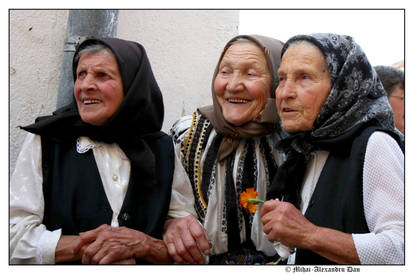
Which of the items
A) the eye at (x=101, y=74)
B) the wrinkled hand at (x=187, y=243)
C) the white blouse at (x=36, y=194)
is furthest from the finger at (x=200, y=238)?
the eye at (x=101, y=74)

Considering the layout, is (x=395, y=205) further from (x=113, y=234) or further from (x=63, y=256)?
(x=63, y=256)

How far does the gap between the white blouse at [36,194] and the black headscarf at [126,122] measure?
67 mm

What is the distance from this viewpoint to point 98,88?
252 centimetres

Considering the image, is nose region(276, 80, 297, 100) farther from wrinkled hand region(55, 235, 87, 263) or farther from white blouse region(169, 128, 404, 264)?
wrinkled hand region(55, 235, 87, 263)

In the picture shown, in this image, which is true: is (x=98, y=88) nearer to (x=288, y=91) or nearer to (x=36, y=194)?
(x=36, y=194)

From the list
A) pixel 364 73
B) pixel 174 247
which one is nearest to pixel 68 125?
pixel 174 247

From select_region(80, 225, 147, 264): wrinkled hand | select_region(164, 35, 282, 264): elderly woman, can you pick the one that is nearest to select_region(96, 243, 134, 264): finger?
select_region(80, 225, 147, 264): wrinkled hand

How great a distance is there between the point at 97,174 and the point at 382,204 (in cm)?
159

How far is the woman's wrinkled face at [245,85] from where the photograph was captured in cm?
294

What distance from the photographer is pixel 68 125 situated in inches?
101

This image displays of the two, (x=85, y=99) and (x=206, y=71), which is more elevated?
(x=206, y=71)

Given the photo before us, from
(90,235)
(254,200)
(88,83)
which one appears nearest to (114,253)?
(90,235)

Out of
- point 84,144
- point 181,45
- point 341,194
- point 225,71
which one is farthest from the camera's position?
point 181,45

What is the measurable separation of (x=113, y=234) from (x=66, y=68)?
1563 mm
